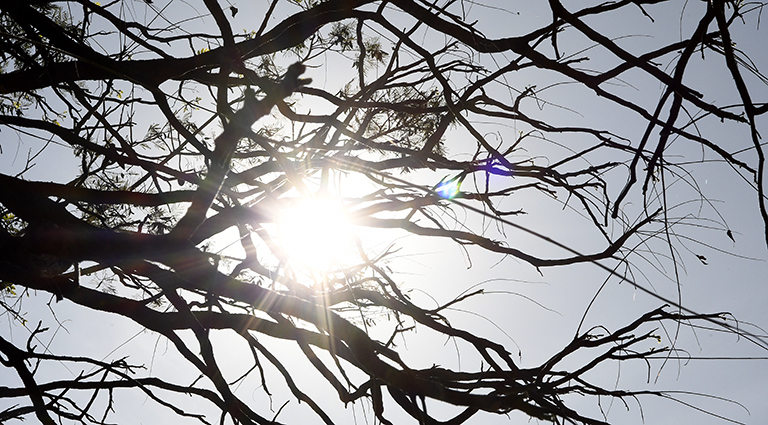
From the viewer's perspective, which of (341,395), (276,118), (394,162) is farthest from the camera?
(276,118)

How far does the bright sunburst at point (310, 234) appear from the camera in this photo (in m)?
1.14

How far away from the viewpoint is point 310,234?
1235 mm

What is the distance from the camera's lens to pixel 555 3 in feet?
3.31

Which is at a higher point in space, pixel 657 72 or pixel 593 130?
pixel 593 130

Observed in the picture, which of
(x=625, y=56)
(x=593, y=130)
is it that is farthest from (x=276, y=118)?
(x=625, y=56)

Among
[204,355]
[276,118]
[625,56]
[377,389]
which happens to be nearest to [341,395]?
[377,389]

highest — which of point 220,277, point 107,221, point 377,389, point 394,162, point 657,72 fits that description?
point 107,221

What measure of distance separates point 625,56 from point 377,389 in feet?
3.04

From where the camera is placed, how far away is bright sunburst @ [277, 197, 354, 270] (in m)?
1.14

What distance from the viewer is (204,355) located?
1.39 metres

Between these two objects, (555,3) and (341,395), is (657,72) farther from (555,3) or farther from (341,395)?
(341,395)

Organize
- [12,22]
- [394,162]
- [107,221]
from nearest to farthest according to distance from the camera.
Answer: [394,162], [12,22], [107,221]

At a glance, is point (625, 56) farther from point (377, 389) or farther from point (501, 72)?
point (377, 389)

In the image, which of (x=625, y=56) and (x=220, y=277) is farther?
(x=220, y=277)
